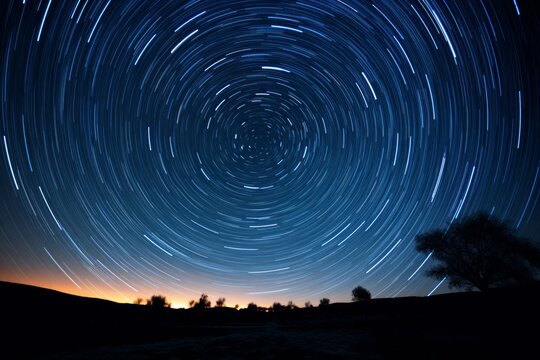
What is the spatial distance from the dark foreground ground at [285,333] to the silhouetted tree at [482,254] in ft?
55.1

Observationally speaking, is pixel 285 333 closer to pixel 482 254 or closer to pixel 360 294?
pixel 482 254

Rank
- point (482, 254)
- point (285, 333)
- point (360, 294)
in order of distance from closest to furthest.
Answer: point (285, 333)
point (482, 254)
point (360, 294)

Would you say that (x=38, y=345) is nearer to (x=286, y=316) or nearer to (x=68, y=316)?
(x=68, y=316)

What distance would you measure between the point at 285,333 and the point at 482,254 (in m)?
25.8

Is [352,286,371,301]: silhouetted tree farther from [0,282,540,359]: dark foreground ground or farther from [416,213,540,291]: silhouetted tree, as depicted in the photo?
[0,282,540,359]: dark foreground ground

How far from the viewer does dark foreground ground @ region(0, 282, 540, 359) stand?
19.2 feet

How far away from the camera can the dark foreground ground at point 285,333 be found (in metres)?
5.86

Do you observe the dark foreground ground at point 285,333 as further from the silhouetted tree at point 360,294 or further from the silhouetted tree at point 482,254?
the silhouetted tree at point 360,294

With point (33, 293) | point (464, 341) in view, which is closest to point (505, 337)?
point (464, 341)

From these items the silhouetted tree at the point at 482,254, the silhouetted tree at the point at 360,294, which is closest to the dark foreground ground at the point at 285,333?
the silhouetted tree at the point at 482,254

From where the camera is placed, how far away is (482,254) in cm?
2333

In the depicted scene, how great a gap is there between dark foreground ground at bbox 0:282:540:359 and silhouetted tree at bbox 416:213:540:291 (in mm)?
16792

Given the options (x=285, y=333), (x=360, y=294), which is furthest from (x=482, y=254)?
(x=360, y=294)

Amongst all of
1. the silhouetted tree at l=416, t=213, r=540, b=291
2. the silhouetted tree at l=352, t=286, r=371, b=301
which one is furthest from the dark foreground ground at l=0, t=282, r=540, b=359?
the silhouetted tree at l=352, t=286, r=371, b=301
